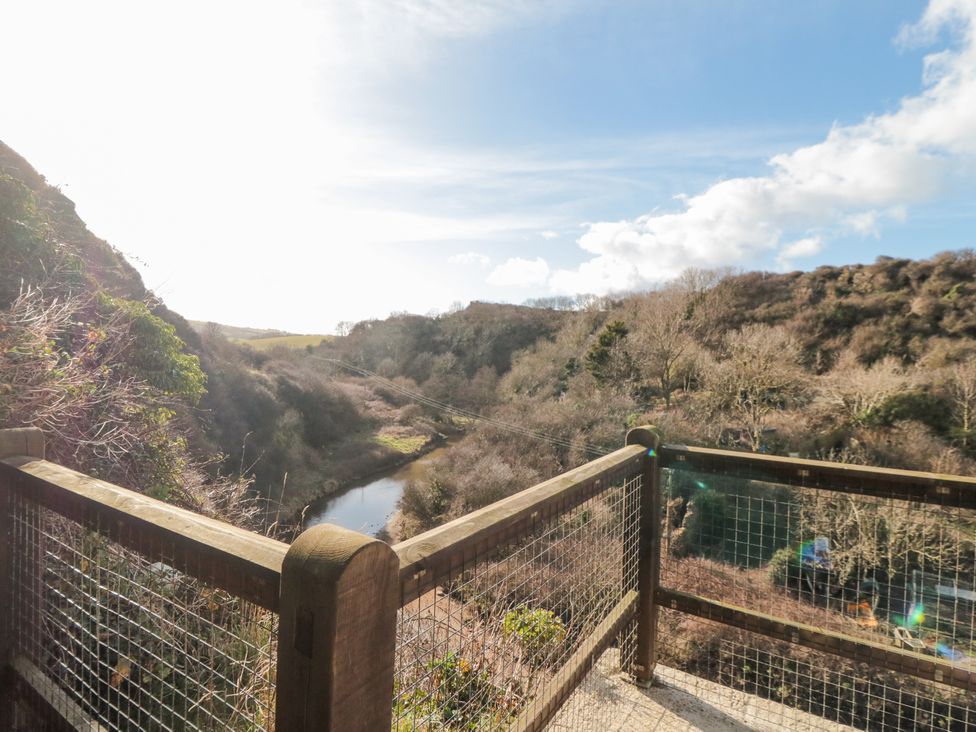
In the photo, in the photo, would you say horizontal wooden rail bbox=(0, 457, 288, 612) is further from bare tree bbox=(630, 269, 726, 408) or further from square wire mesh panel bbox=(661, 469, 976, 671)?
bare tree bbox=(630, 269, 726, 408)

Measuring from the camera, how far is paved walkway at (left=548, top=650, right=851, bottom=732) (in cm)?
212

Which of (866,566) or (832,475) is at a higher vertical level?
(832,475)

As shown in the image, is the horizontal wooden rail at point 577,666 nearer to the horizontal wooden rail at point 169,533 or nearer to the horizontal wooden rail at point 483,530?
the horizontal wooden rail at point 483,530

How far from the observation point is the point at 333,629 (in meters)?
0.60

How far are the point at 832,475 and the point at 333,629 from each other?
2079 millimetres

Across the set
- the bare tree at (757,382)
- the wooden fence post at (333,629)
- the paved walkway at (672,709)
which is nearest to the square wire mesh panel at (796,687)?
the paved walkway at (672,709)

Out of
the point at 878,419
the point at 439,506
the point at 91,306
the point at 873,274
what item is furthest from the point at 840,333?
the point at 91,306

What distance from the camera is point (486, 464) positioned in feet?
46.1

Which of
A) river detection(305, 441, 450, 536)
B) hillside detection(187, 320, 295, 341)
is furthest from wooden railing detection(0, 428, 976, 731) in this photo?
hillside detection(187, 320, 295, 341)

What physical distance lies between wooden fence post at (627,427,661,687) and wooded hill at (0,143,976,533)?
3.56 m

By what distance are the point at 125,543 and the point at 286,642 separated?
63cm

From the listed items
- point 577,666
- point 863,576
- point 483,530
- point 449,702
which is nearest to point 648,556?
point 577,666

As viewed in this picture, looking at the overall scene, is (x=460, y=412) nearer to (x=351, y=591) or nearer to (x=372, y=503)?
(x=372, y=503)

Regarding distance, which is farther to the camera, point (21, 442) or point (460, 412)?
point (460, 412)
